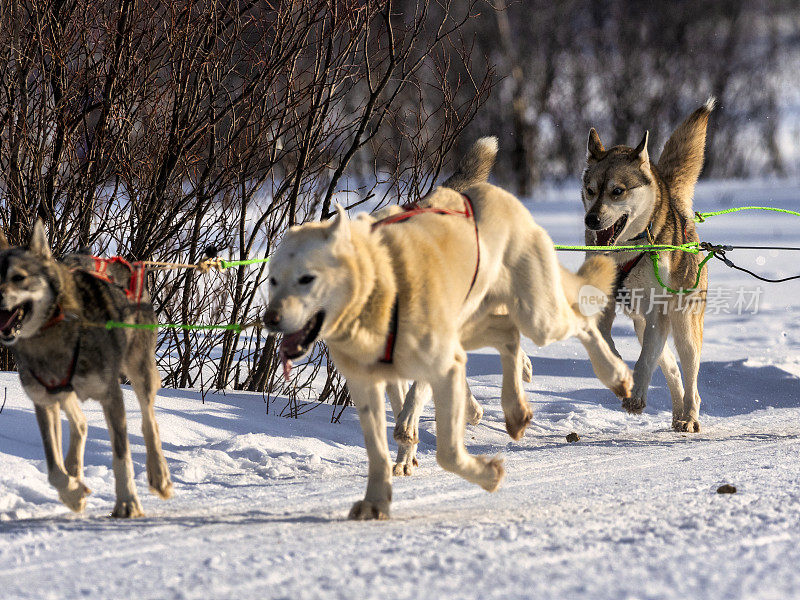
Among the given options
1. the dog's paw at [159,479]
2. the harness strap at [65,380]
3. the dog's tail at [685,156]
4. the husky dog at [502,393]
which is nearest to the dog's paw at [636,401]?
the husky dog at [502,393]

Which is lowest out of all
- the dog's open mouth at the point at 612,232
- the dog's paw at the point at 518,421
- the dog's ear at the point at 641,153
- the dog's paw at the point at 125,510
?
the dog's paw at the point at 125,510

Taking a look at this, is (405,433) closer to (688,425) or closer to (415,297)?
(415,297)

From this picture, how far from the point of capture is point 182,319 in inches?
245

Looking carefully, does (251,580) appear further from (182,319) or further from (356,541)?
(182,319)

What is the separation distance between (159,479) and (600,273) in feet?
7.32

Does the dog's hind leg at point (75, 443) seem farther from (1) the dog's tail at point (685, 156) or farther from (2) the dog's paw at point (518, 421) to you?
(1) the dog's tail at point (685, 156)

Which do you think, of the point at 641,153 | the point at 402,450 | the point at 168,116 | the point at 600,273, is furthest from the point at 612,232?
the point at 168,116

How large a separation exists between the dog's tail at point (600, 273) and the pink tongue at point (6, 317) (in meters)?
2.50

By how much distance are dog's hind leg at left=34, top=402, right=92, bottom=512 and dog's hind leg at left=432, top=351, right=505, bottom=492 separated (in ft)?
3.92

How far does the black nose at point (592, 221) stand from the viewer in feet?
18.8

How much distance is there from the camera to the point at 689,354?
6.14 metres

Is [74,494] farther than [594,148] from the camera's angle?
No

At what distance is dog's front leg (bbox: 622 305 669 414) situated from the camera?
5480 mm

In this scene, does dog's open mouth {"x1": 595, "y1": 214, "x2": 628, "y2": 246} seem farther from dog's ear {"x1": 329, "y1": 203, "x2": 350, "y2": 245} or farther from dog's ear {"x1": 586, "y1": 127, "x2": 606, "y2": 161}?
dog's ear {"x1": 329, "y1": 203, "x2": 350, "y2": 245}
